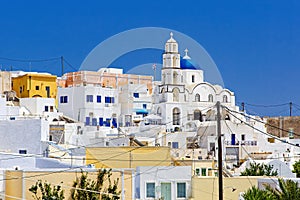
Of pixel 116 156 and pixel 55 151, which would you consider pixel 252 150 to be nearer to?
pixel 55 151

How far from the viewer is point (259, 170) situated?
1218 inches

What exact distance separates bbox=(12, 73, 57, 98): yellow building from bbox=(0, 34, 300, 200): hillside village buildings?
0.08 metres

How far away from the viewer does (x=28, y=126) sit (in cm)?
3800

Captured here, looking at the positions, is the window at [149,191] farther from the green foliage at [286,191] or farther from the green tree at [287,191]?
the green tree at [287,191]

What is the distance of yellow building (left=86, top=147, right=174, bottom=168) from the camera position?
91.0ft

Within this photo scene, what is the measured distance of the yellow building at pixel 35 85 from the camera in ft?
178

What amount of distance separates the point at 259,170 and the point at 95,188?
10982mm

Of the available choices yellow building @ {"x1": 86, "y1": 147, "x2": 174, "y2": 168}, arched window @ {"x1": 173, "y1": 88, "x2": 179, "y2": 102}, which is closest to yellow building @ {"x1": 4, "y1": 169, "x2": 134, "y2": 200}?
yellow building @ {"x1": 86, "y1": 147, "x2": 174, "y2": 168}

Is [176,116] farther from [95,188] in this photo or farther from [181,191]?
[95,188]

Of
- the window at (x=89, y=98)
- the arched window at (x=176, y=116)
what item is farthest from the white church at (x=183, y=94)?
the window at (x=89, y=98)

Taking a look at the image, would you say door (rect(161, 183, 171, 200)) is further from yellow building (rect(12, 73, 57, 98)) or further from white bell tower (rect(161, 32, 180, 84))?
white bell tower (rect(161, 32, 180, 84))

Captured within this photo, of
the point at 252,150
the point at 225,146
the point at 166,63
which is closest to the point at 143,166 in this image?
the point at 225,146

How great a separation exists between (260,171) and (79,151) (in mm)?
9946

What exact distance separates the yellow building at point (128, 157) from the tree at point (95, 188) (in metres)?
5.10
